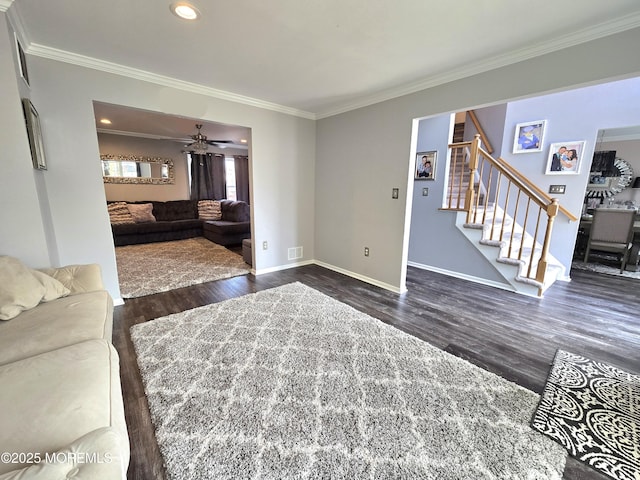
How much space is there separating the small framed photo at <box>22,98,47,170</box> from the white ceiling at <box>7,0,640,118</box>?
1.78 ft

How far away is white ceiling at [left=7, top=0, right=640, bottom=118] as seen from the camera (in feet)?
5.44

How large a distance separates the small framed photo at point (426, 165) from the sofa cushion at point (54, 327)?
424 centimetres

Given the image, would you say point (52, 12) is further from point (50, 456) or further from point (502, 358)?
point (502, 358)

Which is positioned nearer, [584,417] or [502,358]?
[584,417]

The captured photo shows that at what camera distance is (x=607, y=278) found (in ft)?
12.8

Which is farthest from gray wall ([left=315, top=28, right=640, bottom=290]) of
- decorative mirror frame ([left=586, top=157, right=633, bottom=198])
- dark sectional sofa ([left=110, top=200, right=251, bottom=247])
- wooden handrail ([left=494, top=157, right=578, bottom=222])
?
decorative mirror frame ([left=586, top=157, right=633, bottom=198])

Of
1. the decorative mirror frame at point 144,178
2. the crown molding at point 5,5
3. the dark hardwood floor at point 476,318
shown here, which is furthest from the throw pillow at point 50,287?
the decorative mirror frame at point 144,178

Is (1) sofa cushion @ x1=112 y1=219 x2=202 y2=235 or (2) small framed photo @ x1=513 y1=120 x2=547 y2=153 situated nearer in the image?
(2) small framed photo @ x1=513 y1=120 x2=547 y2=153

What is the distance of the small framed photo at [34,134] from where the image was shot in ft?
6.41

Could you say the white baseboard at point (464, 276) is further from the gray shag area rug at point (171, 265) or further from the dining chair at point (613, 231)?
the gray shag area rug at point (171, 265)

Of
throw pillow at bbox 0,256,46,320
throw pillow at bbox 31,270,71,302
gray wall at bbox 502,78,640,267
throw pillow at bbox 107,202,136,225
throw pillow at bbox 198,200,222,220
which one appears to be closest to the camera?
throw pillow at bbox 0,256,46,320

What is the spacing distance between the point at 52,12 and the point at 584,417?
13.6 feet

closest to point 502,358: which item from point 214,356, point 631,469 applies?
point 631,469

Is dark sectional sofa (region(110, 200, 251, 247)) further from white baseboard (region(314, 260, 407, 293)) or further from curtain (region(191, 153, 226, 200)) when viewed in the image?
white baseboard (region(314, 260, 407, 293))
